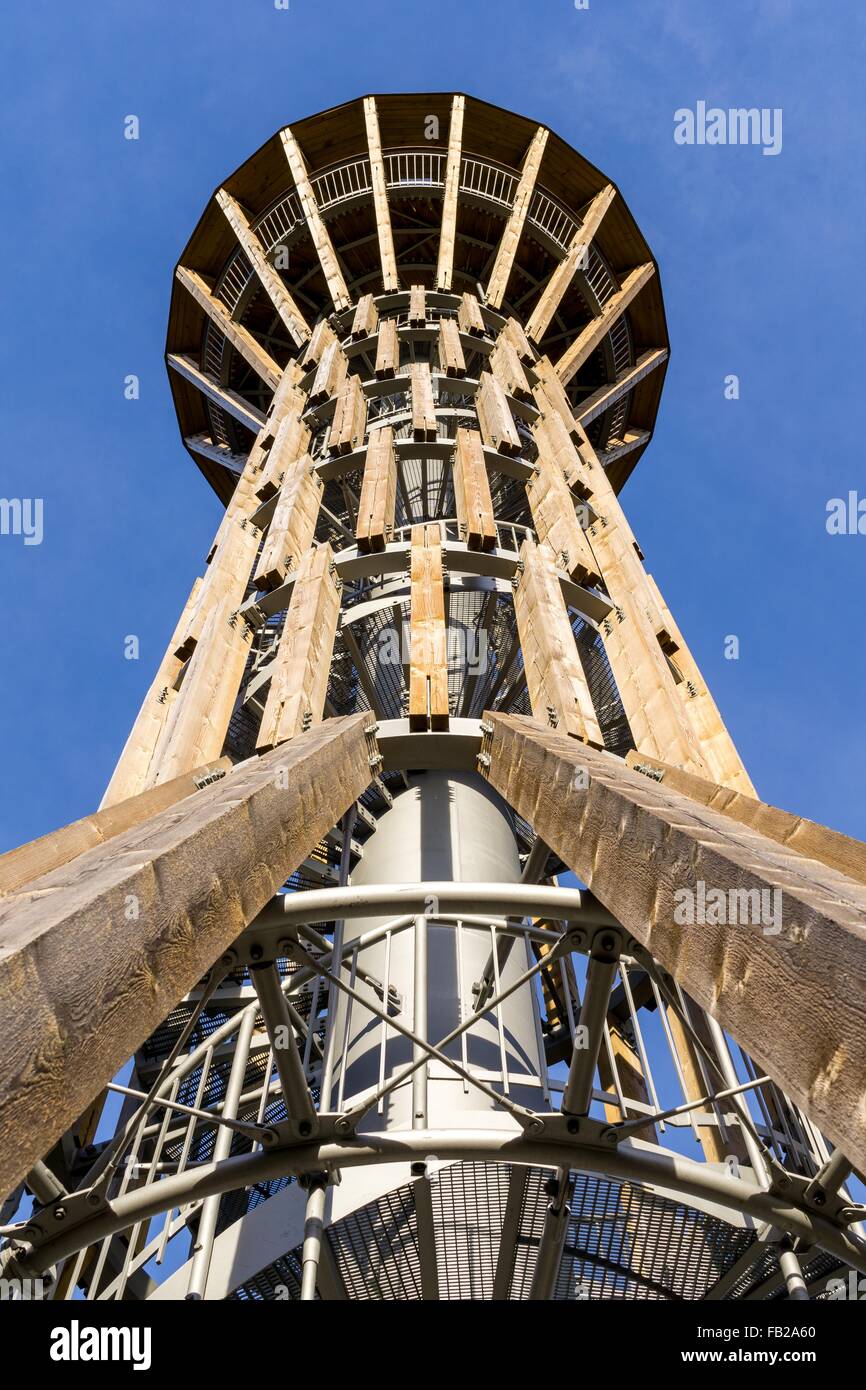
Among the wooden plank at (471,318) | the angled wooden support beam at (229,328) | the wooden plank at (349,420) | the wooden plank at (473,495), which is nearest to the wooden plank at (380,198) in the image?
the wooden plank at (471,318)

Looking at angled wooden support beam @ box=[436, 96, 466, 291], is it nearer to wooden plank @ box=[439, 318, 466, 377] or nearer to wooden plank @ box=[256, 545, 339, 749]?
wooden plank @ box=[439, 318, 466, 377]

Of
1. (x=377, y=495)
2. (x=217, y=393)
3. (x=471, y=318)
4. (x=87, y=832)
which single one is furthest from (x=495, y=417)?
(x=87, y=832)

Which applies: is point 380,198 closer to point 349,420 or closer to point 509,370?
point 509,370

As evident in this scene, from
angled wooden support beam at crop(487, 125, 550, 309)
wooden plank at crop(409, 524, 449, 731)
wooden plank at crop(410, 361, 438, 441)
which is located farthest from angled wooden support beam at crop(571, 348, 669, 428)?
wooden plank at crop(409, 524, 449, 731)

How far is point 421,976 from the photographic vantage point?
19.6ft

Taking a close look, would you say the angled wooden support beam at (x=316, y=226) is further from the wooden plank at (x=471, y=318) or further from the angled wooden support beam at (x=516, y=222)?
the angled wooden support beam at (x=516, y=222)

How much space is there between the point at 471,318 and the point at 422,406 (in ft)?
13.7

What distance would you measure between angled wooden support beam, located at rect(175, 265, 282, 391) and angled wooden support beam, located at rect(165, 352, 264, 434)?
2.18 feet

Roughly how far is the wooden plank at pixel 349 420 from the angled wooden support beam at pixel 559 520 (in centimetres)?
221

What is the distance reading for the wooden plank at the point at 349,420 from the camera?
11844mm

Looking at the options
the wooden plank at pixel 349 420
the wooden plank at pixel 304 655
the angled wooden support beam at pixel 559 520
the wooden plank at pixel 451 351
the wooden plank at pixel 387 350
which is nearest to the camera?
the wooden plank at pixel 304 655
